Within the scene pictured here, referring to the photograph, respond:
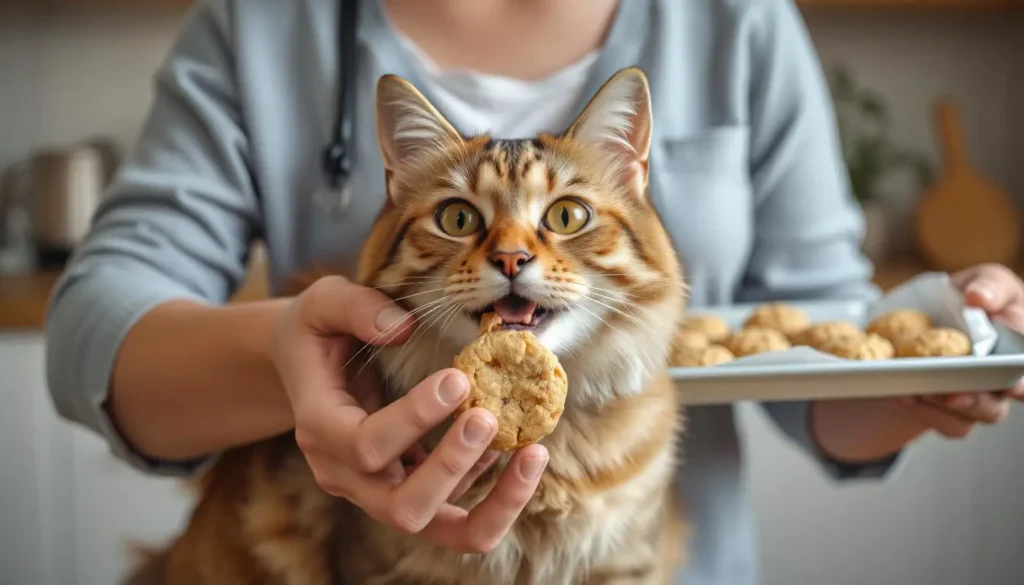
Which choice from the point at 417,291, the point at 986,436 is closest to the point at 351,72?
the point at 417,291

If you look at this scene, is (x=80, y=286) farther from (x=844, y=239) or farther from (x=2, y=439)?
(x=2, y=439)

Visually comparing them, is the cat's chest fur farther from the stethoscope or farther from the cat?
the stethoscope

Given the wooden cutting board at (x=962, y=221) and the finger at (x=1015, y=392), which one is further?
the wooden cutting board at (x=962, y=221)

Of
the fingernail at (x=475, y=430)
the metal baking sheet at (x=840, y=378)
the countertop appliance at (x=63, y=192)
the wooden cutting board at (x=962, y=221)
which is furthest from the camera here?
the countertop appliance at (x=63, y=192)

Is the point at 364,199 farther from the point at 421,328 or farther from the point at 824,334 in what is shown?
the point at 824,334

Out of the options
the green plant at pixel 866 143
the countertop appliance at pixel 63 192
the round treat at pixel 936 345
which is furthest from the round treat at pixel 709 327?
the countertop appliance at pixel 63 192

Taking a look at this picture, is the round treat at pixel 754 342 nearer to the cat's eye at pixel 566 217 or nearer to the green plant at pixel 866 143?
the cat's eye at pixel 566 217

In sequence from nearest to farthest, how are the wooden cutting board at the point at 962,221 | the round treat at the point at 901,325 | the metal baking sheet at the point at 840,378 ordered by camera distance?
the metal baking sheet at the point at 840,378 → the round treat at the point at 901,325 → the wooden cutting board at the point at 962,221
